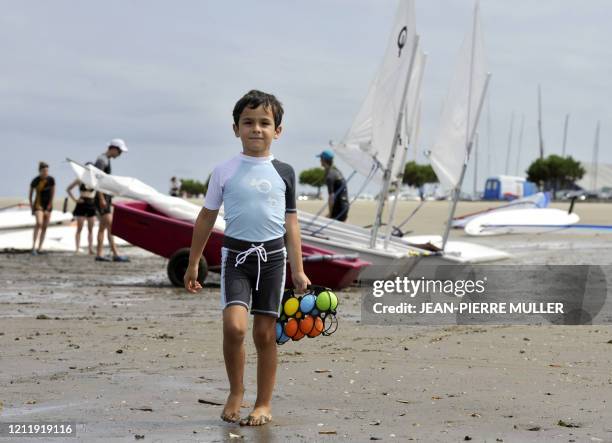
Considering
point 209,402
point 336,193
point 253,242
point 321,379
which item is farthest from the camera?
point 336,193

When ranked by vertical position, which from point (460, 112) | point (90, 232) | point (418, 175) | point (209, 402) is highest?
point (418, 175)

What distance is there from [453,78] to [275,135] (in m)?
10.6

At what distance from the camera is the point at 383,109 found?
13977 mm

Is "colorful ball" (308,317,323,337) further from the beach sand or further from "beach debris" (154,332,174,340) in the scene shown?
"beach debris" (154,332,174,340)

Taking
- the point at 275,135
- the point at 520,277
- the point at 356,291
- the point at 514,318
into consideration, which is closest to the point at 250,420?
the point at 275,135

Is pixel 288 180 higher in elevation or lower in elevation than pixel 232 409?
higher

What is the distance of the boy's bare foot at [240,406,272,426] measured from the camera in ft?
14.8

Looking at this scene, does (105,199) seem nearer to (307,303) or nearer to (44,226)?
(44,226)

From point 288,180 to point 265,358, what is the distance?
83 cm

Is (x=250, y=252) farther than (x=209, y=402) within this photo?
No

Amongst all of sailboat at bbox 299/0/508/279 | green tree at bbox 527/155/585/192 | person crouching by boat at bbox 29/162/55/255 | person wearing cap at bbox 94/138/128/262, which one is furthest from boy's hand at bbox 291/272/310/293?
green tree at bbox 527/155/585/192

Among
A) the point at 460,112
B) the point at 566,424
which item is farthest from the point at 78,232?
the point at 566,424

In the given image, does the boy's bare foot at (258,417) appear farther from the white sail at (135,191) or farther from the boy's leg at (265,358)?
the white sail at (135,191)

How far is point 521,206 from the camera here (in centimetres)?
2903
